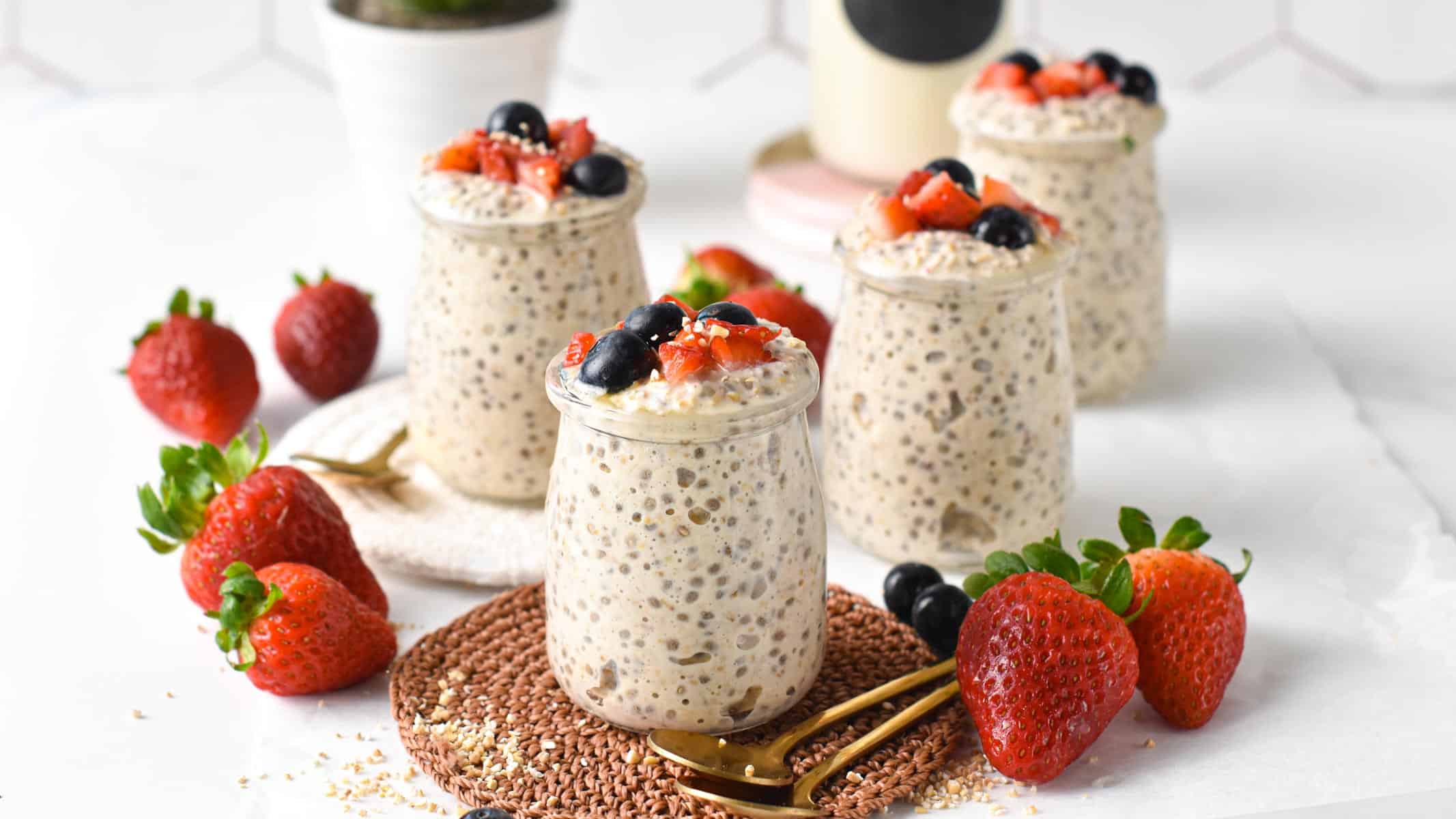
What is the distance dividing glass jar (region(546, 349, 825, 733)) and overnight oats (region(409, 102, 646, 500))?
263 mm

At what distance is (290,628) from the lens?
1.22 metres

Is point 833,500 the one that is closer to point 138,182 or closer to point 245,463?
point 245,463

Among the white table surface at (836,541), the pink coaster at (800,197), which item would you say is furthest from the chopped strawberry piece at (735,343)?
the pink coaster at (800,197)

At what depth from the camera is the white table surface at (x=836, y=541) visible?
46.8 inches

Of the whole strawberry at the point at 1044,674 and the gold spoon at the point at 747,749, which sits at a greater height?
the whole strawberry at the point at 1044,674

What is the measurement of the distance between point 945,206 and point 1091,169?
1.04 feet

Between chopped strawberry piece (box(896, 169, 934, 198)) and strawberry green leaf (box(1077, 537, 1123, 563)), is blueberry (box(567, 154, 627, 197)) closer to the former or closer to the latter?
chopped strawberry piece (box(896, 169, 934, 198))

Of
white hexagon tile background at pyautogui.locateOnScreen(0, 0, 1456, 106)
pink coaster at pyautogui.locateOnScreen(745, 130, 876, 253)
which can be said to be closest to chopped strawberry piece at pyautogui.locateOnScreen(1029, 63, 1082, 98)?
pink coaster at pyautogui.locateOnScreen(745, 130, 876, 253)

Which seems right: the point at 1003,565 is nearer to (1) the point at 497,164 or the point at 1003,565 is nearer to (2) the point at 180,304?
(1) the point at 497,164

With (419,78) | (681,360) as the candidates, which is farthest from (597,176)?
(419,78)

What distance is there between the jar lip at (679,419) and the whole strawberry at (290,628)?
24cm

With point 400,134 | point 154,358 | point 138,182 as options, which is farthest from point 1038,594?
point 138,182

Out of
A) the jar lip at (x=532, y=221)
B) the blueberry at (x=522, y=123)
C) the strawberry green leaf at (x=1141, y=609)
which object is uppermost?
the blueberry at (x=522, y=123)

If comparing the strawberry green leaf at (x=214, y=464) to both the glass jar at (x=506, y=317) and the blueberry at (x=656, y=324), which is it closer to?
the glass jar at (x=506, y=317)
